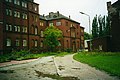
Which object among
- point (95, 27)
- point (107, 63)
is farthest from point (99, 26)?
point (107, 63)

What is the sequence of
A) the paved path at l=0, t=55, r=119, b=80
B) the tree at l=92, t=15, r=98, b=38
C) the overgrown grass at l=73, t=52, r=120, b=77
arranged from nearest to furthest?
the paved path at l=0, t=55, r=119, b=80 < the overgrown grass at l=73, t=52, r=120, b=77 < the tree at l=92, t=15, r=98, b=38

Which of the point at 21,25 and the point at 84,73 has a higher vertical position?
the point at 21,25

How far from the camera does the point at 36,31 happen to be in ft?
203

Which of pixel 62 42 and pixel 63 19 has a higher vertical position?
pixel 63 19

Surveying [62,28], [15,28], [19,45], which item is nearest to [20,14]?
[15,28]

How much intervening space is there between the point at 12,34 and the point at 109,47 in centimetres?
2433

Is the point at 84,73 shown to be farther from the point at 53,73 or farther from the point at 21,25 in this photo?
the point at 21,25

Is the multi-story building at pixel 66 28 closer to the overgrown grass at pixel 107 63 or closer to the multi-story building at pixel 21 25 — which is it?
the multi-story building at pixel 21 25

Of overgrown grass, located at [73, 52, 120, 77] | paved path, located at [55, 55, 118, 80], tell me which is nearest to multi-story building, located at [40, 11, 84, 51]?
overgrown grass, located at [73, 52, 120, 77]

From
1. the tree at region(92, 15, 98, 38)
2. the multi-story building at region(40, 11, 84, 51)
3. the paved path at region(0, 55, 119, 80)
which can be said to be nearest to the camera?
the paved path at region(0, 55, 119, 80)

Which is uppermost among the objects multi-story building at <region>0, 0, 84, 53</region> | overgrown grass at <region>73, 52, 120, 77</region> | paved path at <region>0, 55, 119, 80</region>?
multi-story building at <region>0, 0, 84, 53</region>

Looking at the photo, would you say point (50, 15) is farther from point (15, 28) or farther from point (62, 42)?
point (15, 28)

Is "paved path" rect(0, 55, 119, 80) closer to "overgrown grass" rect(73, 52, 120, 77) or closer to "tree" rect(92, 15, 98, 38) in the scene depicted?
"overgrown grass" rect(73, 52, 120, 77)

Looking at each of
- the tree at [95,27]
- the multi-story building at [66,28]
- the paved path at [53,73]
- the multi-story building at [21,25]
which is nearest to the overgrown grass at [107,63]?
the paved path at [53,73]
